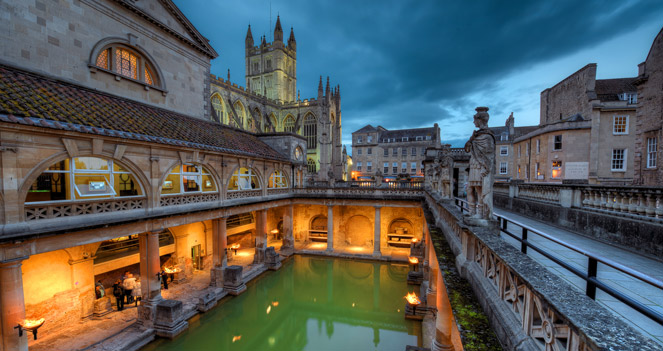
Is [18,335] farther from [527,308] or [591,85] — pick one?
[591,85]

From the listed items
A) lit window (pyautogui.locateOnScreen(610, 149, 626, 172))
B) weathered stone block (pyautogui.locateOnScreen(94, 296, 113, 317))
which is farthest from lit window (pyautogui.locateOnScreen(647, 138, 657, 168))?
weathered stone block (pyautogui.locateOnScreen(94, 296, 113, 317))

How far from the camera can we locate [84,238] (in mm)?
9477

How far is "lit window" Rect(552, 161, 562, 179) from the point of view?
74.7 ft

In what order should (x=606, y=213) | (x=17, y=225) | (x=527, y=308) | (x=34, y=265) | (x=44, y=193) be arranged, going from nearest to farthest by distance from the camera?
(x=527, y=308) < (x=606, y=213) < (x=17, y=225) < (x=34, y=265) < (x=44, y=193)

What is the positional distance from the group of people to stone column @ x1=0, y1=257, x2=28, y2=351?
15.8 ft

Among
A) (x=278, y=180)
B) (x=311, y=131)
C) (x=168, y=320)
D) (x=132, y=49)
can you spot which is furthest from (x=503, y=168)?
(x=132, y=49)

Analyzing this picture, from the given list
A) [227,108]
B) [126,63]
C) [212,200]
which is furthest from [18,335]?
[227,108]

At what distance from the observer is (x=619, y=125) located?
19953 mm

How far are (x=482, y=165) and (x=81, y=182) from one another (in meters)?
19.5

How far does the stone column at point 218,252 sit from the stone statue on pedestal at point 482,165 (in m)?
14.9

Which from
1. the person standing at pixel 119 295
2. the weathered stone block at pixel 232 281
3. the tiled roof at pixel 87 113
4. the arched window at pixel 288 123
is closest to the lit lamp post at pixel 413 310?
the weathered stone block at pixel 232 281

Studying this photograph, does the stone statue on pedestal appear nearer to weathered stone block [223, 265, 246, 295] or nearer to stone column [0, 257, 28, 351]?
stone column [0, 257, 28, 351]

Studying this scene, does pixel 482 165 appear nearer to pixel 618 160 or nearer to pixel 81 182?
pixel 81 182

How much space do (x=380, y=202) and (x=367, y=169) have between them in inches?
1133
